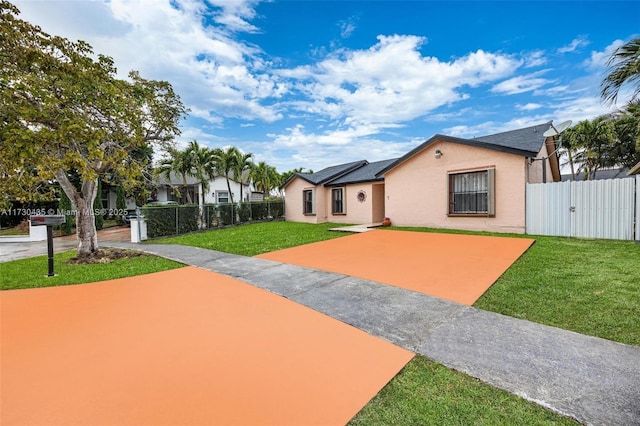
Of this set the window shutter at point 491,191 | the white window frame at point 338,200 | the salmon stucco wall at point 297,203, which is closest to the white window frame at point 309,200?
the salmon stucco wall at point 297,203

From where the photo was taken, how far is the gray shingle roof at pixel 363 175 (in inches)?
660

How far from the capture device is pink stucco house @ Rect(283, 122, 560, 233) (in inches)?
437

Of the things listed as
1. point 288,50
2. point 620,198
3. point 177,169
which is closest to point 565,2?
point 620,198

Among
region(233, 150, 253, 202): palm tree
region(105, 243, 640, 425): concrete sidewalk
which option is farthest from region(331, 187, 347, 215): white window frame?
region(105, 243, 640, 425): concrete sidewalk

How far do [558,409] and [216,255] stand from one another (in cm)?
812

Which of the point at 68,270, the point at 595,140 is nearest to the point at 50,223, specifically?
the point at 68,270

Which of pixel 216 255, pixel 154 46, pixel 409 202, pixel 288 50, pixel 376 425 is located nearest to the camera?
pixel 376 425

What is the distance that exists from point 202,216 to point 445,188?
41.7 feet

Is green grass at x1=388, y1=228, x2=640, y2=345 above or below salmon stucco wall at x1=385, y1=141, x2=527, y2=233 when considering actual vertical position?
below

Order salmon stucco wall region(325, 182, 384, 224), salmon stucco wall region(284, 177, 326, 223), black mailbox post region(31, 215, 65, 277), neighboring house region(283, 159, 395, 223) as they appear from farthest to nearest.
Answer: salmon stucco wall region(284, 177, 326, 223), neighboring house region(283, 159, 395, 223), salmon stucco wall region(325, 182, 384, 224), black mailbox post region(31, 215, 65, 277)

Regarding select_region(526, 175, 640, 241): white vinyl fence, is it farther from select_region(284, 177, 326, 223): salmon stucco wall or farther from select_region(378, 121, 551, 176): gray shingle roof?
select_region(284, 177, 326, 223): salmon stucco wall

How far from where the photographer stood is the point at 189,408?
7.22ft

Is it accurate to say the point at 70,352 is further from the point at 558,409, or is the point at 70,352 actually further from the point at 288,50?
the point at 288,50

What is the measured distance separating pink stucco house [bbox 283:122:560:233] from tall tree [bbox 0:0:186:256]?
37.9 feet
